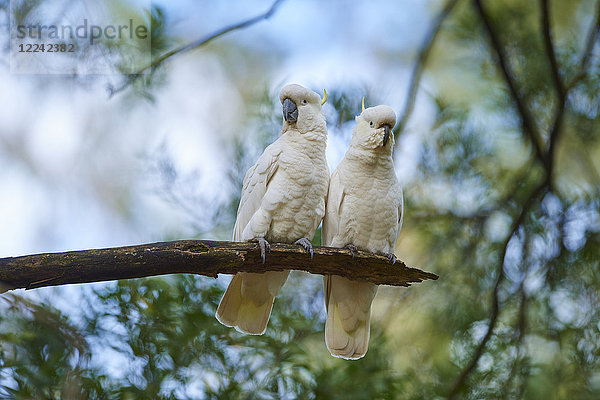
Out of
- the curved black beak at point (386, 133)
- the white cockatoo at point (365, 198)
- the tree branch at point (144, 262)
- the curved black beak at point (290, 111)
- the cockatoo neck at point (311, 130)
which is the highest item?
the curved black beak at point (290, 111)

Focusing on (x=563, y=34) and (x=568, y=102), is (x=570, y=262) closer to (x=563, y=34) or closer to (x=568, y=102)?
(x=568, y=102)

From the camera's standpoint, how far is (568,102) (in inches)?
169

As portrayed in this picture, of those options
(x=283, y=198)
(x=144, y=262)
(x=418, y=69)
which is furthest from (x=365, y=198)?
(x=418, y=69)

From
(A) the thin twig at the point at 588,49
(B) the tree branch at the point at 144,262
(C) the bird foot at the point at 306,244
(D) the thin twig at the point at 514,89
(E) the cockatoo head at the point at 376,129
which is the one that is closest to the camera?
(B) the tree branch at the point at 144,262

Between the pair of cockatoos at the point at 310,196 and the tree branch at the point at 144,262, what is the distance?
25cm

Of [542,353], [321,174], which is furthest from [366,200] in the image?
[542,353]

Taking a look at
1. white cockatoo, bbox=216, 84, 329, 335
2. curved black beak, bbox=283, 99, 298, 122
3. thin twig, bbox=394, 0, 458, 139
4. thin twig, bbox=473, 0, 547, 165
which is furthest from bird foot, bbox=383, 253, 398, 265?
thin twig, bbox=473, 0, 547, 165

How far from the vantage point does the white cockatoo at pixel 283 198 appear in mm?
2744

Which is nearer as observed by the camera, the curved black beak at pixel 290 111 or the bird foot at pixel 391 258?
the bird foot at pixel 391 258

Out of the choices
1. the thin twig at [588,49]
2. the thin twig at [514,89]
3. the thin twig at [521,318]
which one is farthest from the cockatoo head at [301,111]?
the thin twig at [588,49]

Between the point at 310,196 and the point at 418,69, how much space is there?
67.7 inches

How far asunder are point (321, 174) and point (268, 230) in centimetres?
34

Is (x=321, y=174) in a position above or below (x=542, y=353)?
above

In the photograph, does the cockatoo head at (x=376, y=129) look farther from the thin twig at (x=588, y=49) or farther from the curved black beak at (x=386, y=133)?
the thin twig at (x=588, y=49)
